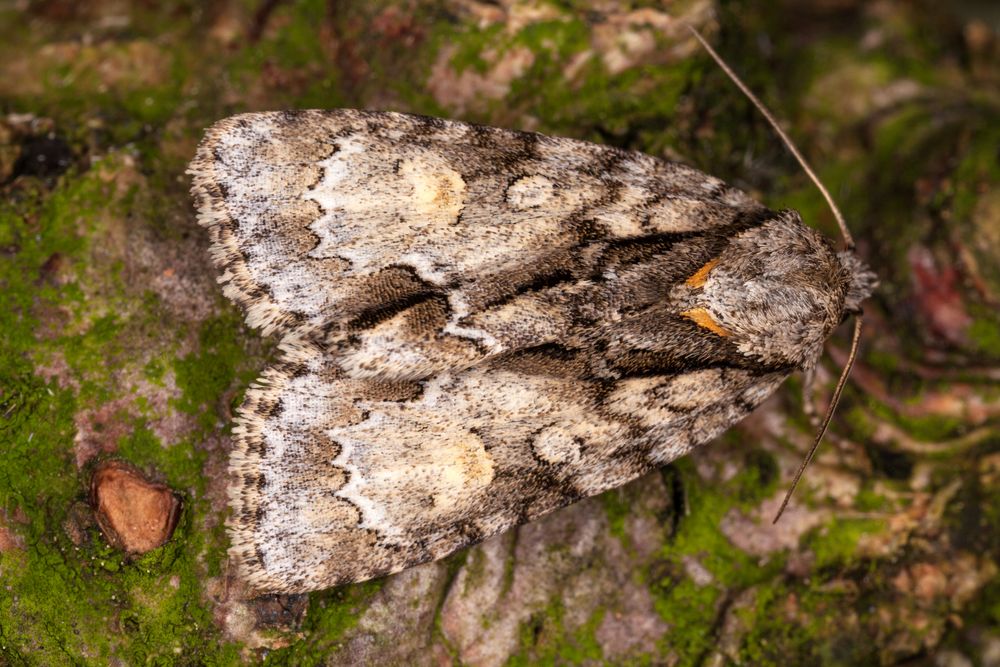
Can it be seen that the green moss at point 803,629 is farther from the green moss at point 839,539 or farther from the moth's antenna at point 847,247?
the moth's antenna at point 847,247

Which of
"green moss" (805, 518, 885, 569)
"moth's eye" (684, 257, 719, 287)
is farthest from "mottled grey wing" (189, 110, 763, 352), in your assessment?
"green moss" (805, 518, 885, 569)

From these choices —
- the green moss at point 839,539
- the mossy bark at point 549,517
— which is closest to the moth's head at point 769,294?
the mossy bark at point 549,517

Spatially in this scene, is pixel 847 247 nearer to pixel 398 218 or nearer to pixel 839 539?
pixel 839 539

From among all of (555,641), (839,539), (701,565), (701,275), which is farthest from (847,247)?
(555,641)

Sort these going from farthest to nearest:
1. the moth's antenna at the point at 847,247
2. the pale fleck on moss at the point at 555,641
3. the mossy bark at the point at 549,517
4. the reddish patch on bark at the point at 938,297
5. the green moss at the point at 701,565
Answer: the reddish patch on bark at the point at 938,297, the green moss at the point at 701,565, the pale fleck on moss at the point at 555,641, the moth's antenna at the point at 847,247, the mossy bark at the point at 549,517

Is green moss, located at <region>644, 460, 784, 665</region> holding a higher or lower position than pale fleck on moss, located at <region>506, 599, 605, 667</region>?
higher

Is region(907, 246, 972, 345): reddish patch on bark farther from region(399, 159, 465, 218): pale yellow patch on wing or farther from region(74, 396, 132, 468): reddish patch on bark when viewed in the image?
region(74, 396, 132, 468): reddish patch on bark

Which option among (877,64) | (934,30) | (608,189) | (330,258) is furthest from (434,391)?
(934,30)

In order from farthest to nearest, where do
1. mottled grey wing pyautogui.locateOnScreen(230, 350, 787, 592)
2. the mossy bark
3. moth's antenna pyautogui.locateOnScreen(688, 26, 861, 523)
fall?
moth's antenna pyautogui.locateOnScreen(688, 26, 861, 523)
the mossy bark
mottled grey wing pyautogui.locateOnScreen(230, 350, 787, 592)
